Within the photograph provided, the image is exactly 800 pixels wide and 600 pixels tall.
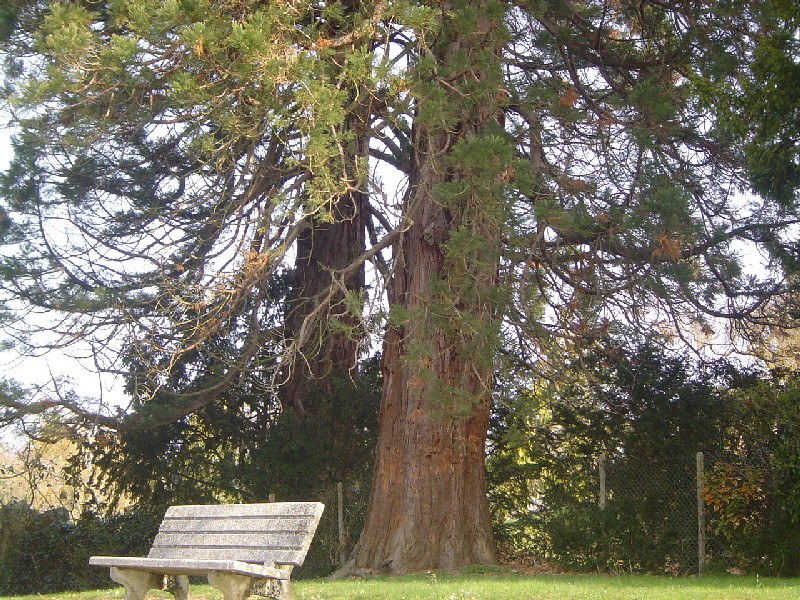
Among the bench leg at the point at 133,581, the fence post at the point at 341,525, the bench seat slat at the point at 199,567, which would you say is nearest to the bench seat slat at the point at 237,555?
the bench seat slat at the point at 199,567

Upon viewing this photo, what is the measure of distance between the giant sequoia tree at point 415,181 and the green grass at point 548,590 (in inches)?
69.8

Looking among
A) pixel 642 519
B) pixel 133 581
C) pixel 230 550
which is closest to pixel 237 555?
pixel 230 550

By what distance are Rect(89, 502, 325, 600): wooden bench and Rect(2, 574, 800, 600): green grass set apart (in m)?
1.38

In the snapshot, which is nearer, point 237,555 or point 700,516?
point 237,555

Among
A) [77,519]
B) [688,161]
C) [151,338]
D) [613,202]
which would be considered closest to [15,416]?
[151,338]

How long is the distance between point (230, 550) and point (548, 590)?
310 centimetres

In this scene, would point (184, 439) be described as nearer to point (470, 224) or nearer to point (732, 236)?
point (470, 224)

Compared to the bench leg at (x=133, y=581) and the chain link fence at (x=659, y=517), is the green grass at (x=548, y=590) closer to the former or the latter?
the chain link fence at (x=659, y=517)

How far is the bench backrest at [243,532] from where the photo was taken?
645 centimetres

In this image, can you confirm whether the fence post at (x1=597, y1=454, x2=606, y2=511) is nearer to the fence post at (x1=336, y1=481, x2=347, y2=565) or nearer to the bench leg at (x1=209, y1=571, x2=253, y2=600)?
the fence post at (x1=336, y1=481, x2=347, y2=565)

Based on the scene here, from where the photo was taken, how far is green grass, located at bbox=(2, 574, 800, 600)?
313 inches

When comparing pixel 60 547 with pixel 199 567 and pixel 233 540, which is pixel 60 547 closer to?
pixel 233 540

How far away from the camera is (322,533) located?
1556 centimetres

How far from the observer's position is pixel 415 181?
13.0 metres
